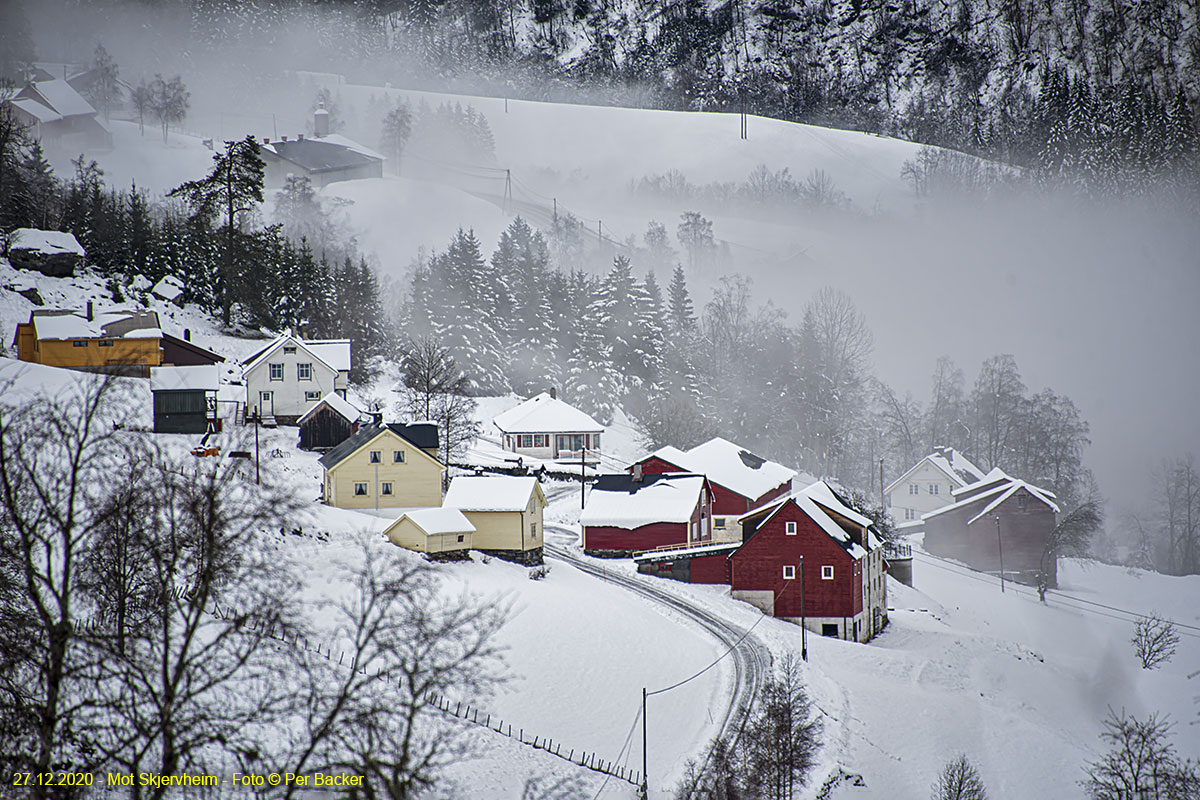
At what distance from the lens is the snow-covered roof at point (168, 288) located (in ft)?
190

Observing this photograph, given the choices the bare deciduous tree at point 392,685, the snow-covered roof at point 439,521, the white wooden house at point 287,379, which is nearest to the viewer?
the bare deciduous tree at point 392,685

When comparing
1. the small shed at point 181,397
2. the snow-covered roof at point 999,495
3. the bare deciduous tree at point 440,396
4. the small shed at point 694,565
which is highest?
the small shed at point 181,397

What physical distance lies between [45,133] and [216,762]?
10842 cm

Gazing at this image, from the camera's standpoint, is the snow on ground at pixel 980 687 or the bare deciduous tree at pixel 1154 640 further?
the bare deciduous tree at pixel 1154 640

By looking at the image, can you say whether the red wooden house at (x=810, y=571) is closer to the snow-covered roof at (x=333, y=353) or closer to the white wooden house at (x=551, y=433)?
the white wooden house at (x=551, y=433)

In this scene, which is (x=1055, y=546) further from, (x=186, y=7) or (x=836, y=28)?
(x=186, y=7)

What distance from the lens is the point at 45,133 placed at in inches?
3740

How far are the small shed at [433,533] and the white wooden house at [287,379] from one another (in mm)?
18845

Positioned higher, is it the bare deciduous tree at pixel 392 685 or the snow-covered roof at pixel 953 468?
the bare deciduous tree at pixel 392 685

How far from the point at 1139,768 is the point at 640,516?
2465 cm

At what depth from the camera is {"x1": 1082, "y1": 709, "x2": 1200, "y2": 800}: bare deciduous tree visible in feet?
66.8

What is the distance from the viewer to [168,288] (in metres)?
58.8

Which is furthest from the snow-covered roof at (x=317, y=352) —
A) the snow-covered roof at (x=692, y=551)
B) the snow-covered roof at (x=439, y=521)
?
the snow-covered roof at (x=692, y=551)

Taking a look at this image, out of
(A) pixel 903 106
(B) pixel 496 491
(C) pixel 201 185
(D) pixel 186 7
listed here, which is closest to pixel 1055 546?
(B) pixel 496 491
